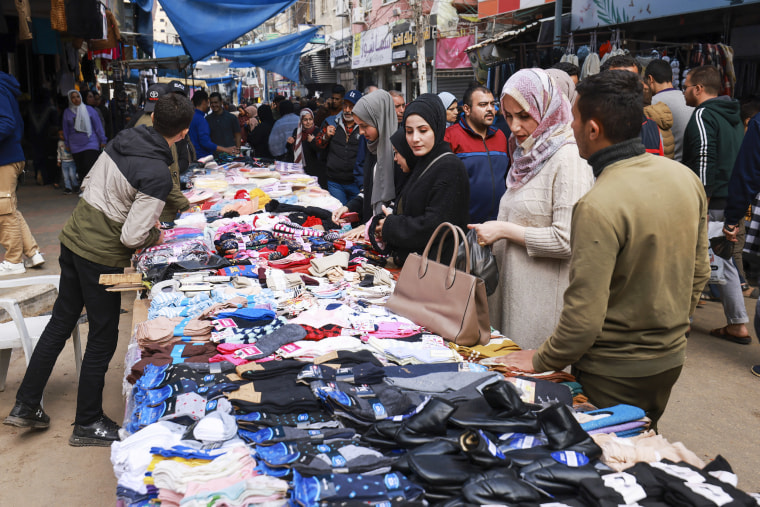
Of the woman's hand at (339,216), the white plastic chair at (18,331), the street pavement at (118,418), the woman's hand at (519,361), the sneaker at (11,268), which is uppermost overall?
the woman's hand at (339,216)

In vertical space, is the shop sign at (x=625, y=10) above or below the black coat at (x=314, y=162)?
above

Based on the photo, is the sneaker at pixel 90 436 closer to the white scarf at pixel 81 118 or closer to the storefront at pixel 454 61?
the white scarf at pixel 81 118

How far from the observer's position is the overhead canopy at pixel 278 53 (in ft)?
48.4

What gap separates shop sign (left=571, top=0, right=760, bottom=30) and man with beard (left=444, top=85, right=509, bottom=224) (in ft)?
13.6

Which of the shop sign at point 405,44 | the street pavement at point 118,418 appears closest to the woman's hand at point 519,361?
the street pavement at point 118,418

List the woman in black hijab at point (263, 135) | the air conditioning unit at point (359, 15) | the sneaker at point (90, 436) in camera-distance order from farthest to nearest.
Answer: the air conditioning unit at point (359, 15), the woman in black hijab at point (263, 135), the sneaker at point (90, 436)

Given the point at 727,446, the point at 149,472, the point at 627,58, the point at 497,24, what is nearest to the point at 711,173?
the point at 627,58

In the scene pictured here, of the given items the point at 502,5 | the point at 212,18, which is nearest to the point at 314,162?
the point at 212,18

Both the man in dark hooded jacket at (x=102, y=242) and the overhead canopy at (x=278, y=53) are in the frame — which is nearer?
the man in dark hooded jacket at (x=102, y=242)

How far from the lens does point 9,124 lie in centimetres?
596

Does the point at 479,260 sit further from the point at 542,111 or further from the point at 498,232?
the point at 542,111

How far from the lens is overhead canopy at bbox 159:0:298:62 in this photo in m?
8.39

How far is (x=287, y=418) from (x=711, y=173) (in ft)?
15.4

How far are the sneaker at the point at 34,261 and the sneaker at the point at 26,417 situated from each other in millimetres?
3904
